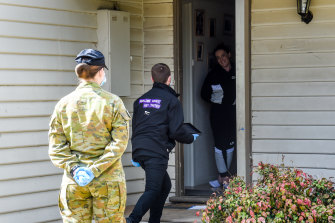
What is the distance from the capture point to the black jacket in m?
5.56

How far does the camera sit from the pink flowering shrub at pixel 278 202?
437 cm

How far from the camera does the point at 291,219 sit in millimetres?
4414

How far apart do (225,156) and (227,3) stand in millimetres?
2080

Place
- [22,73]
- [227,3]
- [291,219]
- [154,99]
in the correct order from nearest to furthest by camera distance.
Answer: [291,219] → [154,99] → [22,73] → [227,3]

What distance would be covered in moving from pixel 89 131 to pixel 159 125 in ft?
5.13

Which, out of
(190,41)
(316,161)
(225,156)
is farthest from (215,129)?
(316,161)

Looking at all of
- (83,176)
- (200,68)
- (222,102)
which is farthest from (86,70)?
(200,68)

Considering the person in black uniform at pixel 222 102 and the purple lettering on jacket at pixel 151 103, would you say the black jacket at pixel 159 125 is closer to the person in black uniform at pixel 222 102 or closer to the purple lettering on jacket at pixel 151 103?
the purple lettering on jacket at pixel 151 103

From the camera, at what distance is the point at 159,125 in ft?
18.3

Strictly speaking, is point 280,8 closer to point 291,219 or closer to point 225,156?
point 225,156

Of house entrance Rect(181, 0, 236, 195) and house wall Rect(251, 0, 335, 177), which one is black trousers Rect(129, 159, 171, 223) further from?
house entrance Rect(181, 0, 236, 195)

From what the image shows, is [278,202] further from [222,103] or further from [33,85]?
[222,103]

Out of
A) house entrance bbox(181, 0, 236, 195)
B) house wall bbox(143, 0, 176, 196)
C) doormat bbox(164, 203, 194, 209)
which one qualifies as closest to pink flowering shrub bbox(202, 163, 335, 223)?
doormat bbox(164, 203, 194, 209)

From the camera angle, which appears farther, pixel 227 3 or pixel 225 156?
pixel 227 3
